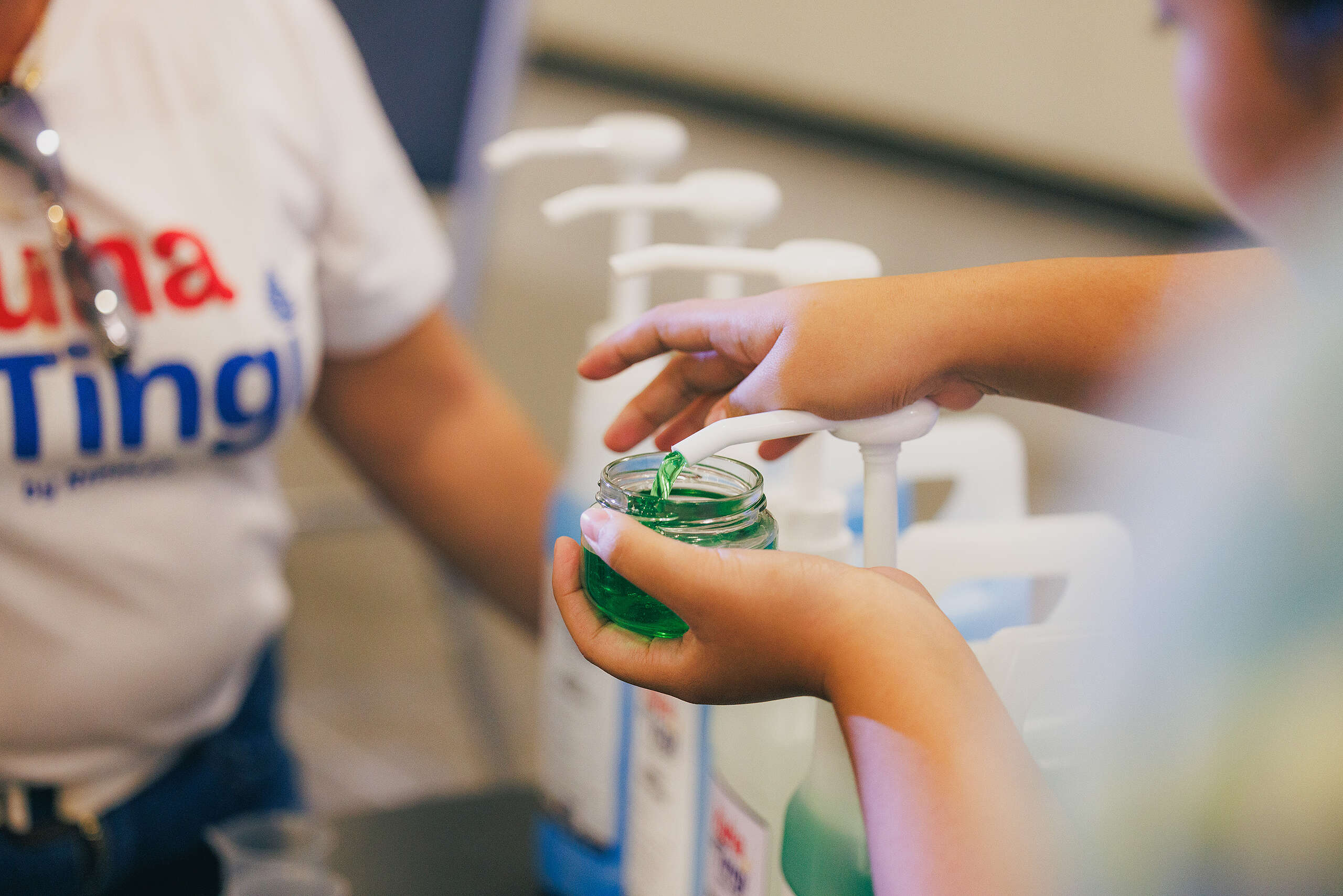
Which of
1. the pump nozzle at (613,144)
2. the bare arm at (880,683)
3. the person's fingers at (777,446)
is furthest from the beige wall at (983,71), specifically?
the bare arm at (880,683)

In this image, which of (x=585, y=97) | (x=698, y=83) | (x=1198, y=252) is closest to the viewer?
(x=1198, y=252)

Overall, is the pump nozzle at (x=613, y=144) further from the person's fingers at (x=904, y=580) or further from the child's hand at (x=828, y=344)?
the person's fingers at (x=904, y=580)

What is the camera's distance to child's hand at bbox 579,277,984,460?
0.36m

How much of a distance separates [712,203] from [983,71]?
829 millimetres

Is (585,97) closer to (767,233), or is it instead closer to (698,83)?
(698,83)

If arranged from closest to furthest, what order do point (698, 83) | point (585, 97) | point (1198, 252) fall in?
point (1198, 252) → point (698, 83) → point (585, 97)

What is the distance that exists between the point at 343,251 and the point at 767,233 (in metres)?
0.26

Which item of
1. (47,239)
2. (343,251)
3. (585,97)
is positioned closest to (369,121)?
(343,251)

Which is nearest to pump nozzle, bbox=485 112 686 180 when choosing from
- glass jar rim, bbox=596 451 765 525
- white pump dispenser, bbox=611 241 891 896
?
white pump dispenser, bbox=611 241 891 896

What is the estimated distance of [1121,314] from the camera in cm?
37

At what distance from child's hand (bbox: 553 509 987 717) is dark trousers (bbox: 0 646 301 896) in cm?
42

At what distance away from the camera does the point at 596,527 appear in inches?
12.1

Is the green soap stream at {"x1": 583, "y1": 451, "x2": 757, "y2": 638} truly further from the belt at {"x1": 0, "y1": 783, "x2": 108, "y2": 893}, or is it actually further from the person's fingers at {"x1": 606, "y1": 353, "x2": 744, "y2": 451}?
the belt at {"x1": 0, "y1": 783, "x2": 108, "y2": 893}

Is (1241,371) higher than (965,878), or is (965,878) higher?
(1241,371)
